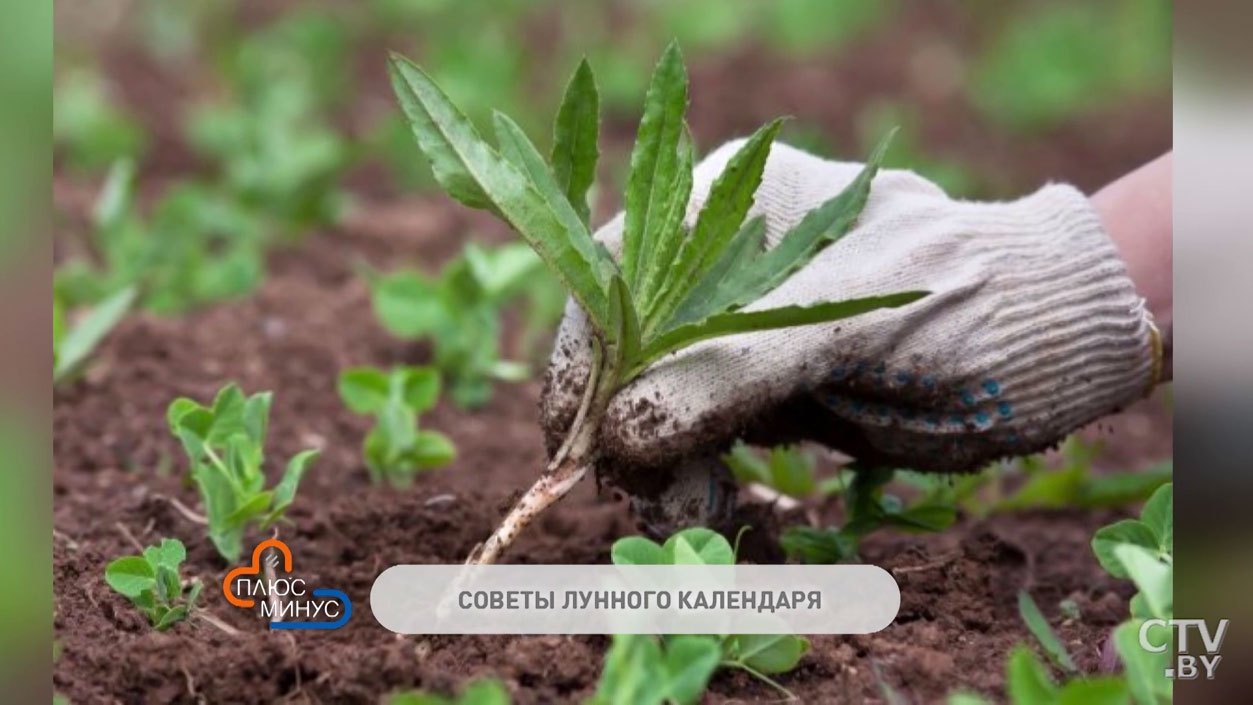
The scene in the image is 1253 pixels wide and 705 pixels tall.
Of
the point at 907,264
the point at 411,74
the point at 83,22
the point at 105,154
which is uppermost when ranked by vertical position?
the point at 83,22

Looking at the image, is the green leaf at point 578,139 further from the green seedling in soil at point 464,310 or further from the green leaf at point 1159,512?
the green seedling in soil at point 464,310

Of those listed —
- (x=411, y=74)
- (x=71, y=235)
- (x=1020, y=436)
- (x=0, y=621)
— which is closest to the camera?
(x=0, y=621)

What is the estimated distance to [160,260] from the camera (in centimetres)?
307

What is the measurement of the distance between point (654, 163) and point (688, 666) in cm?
51

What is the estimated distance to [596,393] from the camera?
1602 mm

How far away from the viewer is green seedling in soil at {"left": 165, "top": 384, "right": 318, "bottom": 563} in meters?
1.71

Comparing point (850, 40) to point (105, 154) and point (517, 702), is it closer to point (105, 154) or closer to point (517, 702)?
point (105, 154)

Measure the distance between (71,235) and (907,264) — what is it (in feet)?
7.24

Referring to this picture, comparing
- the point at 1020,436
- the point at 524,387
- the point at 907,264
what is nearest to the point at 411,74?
the point at 907,264

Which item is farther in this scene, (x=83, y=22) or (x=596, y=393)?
(x=83, y=22)

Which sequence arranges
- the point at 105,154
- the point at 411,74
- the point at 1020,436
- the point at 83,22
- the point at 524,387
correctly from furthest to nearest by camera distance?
the point at 83,22 → the point at 105,154 → the point at 524,387 → the point at 1020,436 → the point at 411,74

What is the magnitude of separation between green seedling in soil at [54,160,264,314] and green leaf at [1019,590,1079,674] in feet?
5.82

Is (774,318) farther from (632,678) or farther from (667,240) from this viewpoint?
(632,678)

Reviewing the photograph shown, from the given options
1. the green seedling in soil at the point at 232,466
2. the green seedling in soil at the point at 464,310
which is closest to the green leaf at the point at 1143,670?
the green seedling in soil at the point at 232,466
